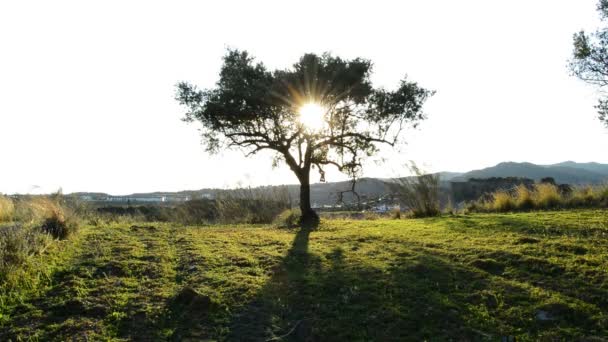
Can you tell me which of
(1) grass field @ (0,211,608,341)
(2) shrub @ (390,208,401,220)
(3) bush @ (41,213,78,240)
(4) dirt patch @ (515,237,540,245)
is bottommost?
(1) grass field @ (0,211,608,341)

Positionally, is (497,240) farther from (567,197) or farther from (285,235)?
(567,197)

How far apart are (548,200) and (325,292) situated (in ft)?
36.2

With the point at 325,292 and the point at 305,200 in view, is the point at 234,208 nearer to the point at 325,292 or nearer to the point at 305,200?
the point at 305,200

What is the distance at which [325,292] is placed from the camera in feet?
17.6

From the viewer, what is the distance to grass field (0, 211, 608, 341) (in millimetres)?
4402

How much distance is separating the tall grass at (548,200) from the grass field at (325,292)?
6.09m

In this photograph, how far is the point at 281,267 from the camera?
654 cm

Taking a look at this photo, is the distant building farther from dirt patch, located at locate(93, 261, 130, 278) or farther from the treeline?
dirt patch, located at locate(93, 261, 130, 278)

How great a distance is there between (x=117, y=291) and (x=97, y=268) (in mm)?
966

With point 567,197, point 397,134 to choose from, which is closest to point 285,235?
point 397,134

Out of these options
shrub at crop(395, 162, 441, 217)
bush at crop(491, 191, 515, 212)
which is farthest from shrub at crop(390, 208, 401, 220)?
bush at crop(491, 191, 515, 212)

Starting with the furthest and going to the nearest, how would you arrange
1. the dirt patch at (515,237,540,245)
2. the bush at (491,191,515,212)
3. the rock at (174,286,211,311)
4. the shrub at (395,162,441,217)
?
the shrub at (395,162,441,217)
the bush at (491,191,515,212)
the dirt patch at (515,237,540,245)
the rock at (174,286,211,311)

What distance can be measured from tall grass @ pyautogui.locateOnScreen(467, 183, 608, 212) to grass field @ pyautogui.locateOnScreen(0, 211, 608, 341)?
609 centimetres

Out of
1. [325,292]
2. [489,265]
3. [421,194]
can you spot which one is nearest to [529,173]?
[421,194]
